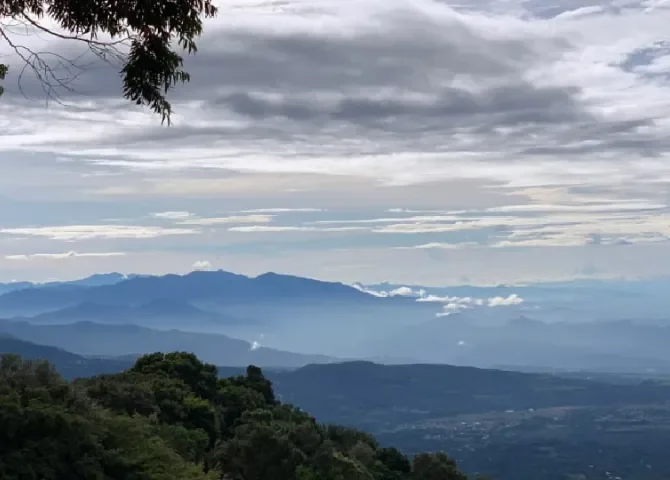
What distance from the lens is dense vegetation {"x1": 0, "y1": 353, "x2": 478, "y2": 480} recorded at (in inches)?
805

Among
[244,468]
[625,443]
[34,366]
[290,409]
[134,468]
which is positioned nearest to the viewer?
[134,468]

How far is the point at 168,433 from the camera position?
3288 cm

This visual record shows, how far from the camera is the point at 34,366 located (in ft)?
84.4

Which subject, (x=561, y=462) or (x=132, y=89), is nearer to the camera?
(x=132, y=89)

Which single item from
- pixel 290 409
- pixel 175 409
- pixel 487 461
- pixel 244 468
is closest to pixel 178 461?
pixel 244 468

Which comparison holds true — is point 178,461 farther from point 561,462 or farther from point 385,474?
point 561,462

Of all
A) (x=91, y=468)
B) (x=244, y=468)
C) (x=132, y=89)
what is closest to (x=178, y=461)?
(x=91, y=468)

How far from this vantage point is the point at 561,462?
151125mm

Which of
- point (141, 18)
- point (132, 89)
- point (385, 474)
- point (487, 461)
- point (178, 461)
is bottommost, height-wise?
point (487, 461)

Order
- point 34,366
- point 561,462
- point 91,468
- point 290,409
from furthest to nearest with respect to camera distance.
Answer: point 561,462 < point 290,409 < point 34,366 < point 91,468

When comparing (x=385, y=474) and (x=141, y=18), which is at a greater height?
(x=141, y=18)

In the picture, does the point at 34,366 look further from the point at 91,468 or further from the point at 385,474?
the point at 385,474

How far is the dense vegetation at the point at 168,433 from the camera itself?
67.1ft

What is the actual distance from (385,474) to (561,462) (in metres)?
117
